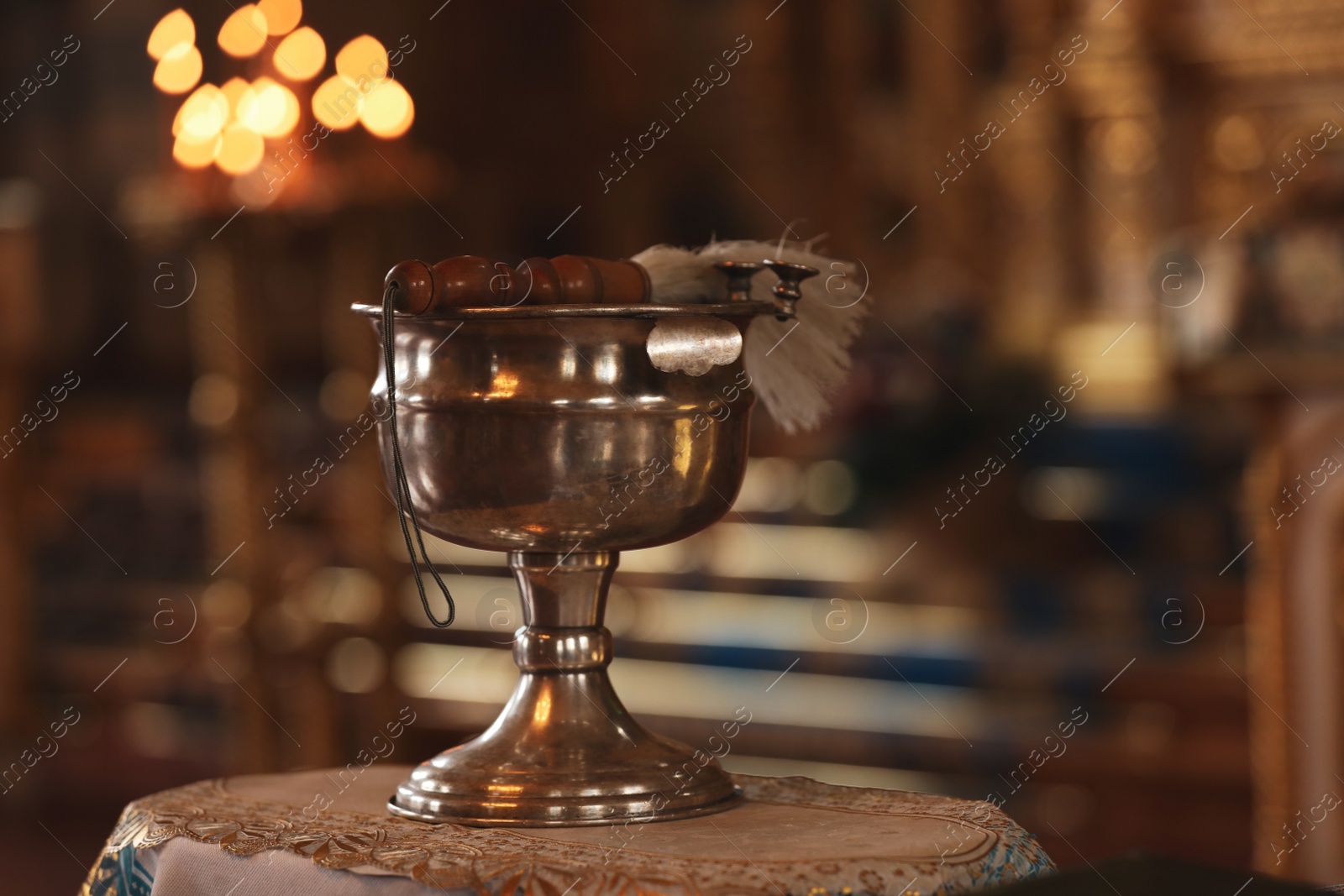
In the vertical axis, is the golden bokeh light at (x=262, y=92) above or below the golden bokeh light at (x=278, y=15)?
below

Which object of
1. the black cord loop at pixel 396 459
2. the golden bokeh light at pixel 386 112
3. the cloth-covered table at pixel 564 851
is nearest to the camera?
the cloth-covered table at pixel 564 851

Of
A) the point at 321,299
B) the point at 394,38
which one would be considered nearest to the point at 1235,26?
the point at 394,38

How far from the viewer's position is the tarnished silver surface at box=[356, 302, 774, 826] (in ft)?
3.62

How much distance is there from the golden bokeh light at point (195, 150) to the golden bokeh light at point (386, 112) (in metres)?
0.35

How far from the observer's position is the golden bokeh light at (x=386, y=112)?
3.21m

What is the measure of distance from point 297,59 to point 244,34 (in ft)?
0.47

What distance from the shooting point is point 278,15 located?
3373mm

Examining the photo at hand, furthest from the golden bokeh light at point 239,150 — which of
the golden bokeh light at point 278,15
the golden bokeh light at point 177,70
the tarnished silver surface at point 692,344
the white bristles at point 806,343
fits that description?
the tarnished silver surface at point 692,344

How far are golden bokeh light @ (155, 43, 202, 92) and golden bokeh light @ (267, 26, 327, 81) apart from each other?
178 millimetres

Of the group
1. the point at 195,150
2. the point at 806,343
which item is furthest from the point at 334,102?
the point at 806,343

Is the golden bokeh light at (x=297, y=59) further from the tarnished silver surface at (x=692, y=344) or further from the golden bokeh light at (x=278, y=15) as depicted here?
the tarnished silver surface at (x=692, y=344)

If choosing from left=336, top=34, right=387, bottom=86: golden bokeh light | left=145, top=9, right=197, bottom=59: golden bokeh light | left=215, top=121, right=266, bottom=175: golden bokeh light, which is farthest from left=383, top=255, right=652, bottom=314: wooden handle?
left=215, top=121, right=266, bottom=175: golden bokeh light

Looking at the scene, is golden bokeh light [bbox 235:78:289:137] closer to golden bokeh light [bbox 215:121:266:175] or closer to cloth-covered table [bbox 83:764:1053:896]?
golden bokeh light [bbox 215:121:266:175]

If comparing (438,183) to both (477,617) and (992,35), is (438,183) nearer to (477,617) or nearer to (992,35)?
(477,617)
